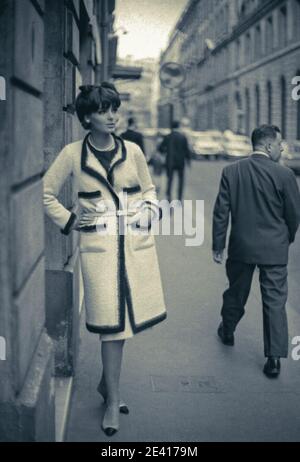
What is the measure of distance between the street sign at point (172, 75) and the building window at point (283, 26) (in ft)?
86.0

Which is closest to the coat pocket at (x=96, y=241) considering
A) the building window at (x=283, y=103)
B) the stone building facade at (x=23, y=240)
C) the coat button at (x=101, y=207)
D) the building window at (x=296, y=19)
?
the coat button at (x=101, y=207)

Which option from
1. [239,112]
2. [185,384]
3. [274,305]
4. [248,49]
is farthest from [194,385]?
[239,112]

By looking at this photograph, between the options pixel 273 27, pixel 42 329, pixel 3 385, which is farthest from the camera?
pixel 273 27

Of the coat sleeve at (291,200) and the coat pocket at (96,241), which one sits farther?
the coat sleeve at (291,200)

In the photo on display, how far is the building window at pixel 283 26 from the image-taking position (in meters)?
39.6

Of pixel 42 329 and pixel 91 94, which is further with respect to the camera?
pixel 91 94

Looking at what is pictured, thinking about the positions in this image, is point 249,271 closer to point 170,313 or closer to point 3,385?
point 170,313

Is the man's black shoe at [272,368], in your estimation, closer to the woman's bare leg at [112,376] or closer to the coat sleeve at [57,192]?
the woman's bare leg at [112,376]

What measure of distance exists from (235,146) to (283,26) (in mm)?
6918

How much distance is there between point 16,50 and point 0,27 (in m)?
0.10

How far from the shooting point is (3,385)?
2.93 metres

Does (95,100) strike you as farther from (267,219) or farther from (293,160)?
(293,160)
